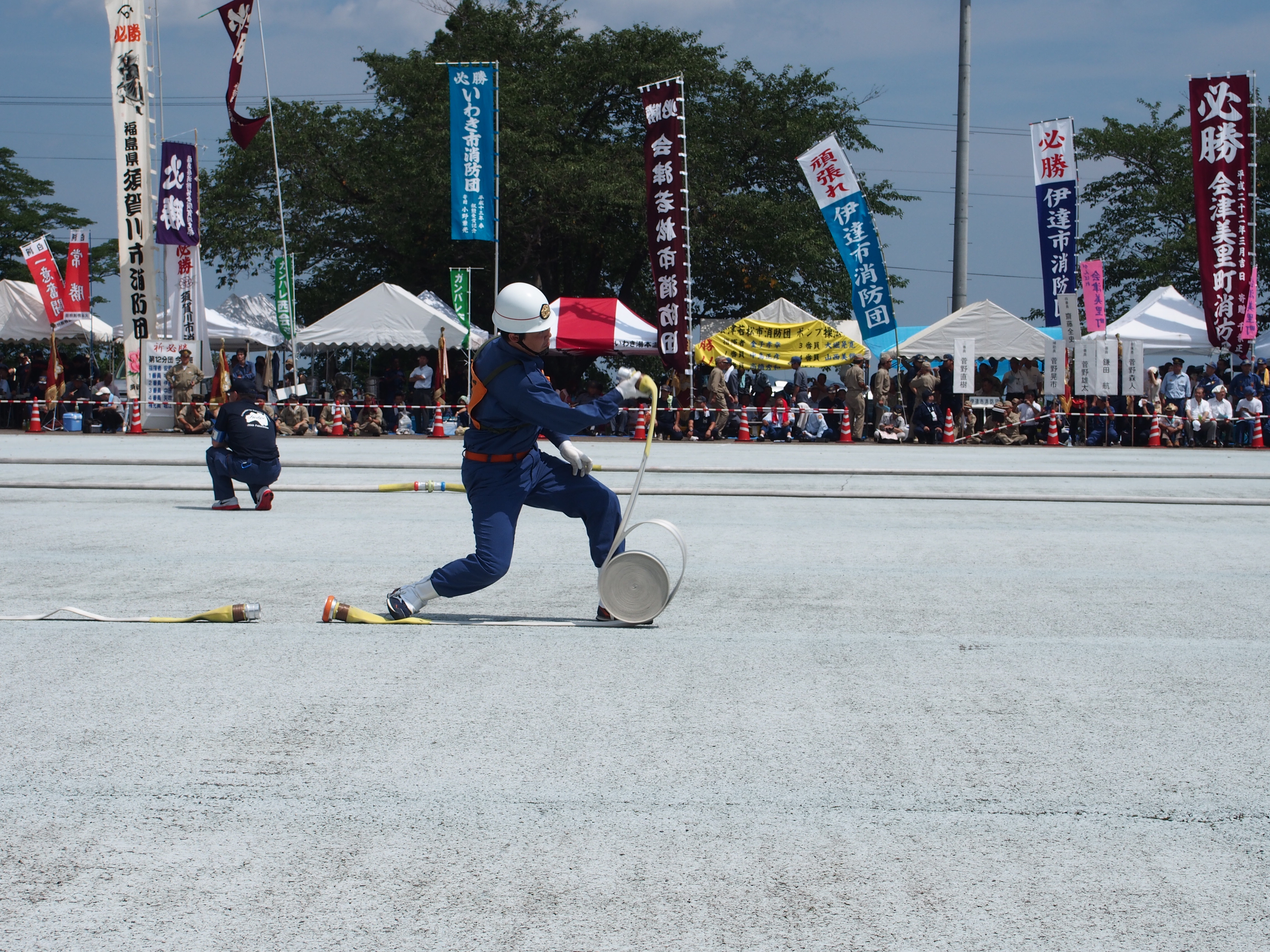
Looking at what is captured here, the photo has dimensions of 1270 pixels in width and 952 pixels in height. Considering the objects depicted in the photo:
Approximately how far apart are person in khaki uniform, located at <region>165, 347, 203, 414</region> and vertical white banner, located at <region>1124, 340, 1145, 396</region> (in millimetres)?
20468

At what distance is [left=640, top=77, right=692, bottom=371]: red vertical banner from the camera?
1043 inches

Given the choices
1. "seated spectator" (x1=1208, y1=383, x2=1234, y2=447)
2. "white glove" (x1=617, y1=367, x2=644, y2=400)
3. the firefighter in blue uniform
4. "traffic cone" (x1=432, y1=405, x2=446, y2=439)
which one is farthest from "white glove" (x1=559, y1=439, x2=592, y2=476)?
"seated spectator" (x1=1208, y1=383, x2=1234, y2=447)

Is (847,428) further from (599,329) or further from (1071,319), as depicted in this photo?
(599,329)

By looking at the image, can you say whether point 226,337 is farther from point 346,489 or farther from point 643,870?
point 643,870

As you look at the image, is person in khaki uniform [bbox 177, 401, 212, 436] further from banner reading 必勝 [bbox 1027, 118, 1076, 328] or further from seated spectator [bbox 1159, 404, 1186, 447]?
seated spectator [bbox 1159, 404, 1186, 447]

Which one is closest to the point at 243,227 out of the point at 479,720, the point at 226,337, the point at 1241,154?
the point at 226,337

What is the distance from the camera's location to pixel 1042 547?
9.92 meters

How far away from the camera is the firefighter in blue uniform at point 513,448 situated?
6.26 m

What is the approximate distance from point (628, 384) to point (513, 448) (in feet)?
2.50

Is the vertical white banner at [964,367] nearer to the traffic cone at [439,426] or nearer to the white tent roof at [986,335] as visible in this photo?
the white tent roof at [986,335]

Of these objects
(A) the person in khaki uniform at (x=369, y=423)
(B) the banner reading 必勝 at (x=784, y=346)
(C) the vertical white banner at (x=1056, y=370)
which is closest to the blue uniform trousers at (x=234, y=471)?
(A) the person in khaki uniform at (x=369, y=423)

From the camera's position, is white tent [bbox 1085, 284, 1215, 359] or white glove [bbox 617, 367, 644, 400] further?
white tent [bbox 1085, 284, 1215, 359]

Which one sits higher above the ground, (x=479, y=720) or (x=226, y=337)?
(x=226, y=337)

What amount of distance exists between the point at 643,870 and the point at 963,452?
20802 mm
